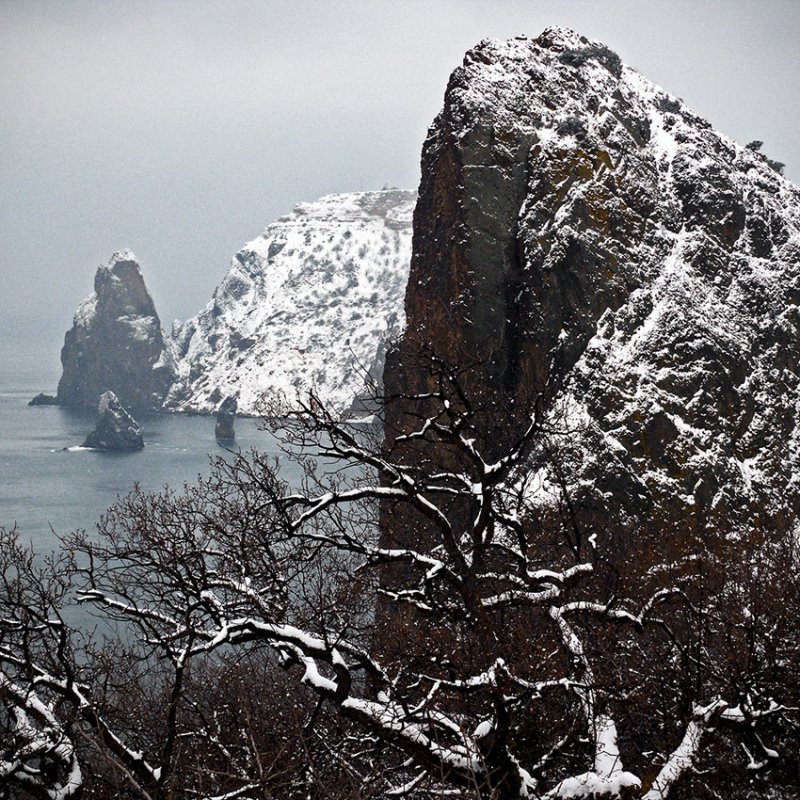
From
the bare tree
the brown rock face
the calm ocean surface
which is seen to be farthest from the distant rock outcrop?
the bare tree

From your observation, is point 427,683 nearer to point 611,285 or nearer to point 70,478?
point 611,285

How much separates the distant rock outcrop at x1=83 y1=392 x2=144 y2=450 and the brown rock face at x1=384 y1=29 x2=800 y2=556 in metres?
141

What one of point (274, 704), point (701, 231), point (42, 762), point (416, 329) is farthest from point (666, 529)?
point (42, 762)

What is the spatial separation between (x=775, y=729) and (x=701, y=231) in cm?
5316

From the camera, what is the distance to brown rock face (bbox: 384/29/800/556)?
54.4m

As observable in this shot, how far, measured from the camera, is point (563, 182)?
60.9 metres

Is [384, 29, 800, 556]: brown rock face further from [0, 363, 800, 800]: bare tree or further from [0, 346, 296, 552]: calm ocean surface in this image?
[0, 346, 296, 552]: calm ocean surface

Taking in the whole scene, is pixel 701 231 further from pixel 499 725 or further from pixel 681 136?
pixel 499 725

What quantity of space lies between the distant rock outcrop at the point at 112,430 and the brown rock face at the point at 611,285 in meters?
141

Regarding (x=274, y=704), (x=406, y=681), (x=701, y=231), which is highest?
(x=701, y=231)

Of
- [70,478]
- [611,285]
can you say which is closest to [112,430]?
[70,478]

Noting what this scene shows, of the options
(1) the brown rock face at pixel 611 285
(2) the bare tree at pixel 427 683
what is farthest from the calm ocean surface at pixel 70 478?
(2) the bare tree at pixel 427 683

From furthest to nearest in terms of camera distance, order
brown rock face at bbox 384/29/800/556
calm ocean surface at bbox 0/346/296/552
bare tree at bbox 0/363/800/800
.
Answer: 1. calm ocean surface at bbox 0/346/296/552
2. brown rock face at bbox 384/29/800/556
3. bare tree at bbox 0/363/800/800

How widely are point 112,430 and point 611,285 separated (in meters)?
152
